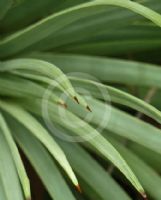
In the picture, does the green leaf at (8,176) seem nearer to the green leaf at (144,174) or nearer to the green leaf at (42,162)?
the green leaf at (42,162)

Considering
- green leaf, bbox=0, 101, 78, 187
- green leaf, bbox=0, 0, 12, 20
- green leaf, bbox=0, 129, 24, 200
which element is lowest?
green leaf, bbox=0, 129, 24, 200

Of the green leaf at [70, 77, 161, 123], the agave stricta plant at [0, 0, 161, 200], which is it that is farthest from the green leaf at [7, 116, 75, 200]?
the green leaf at [70, 77, 161, 123]

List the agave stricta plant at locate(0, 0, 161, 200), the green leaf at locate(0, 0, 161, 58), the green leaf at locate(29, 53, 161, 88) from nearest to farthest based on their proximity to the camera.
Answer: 1. the green leaf at locate(0, 0, 161, 58)
2. the agave stricta plant at locate(0, 0, 161, 200)
3. the green leaf at locate(29, 53, 161, 88)

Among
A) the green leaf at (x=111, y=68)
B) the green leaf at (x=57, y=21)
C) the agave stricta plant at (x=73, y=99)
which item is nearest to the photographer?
the green leaf at (x=57, y=21)

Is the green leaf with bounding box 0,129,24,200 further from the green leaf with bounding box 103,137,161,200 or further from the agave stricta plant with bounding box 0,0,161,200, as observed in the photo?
the green leaf with bounding box 103,137,161,200

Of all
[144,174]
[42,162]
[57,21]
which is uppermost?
[57,21]

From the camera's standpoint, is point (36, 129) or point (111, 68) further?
point (111, 68)

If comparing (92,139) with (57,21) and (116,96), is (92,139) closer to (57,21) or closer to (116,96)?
(116,96)

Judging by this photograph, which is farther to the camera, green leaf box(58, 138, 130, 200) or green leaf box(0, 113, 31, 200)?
green leaf box(58, 138, 130, 200)

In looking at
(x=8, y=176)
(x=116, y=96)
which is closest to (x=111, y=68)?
(x=116, y=96)

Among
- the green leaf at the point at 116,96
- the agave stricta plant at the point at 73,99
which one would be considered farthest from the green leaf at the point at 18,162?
the green leaf at the point at 116,96
